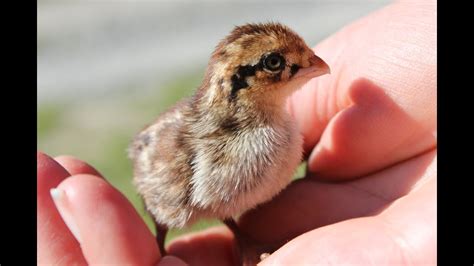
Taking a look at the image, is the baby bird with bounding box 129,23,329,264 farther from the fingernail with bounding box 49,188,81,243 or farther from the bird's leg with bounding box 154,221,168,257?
the fingernail with bounding box 49,188,81,243

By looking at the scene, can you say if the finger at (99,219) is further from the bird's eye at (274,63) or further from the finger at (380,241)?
the bird's eye at (274,63)

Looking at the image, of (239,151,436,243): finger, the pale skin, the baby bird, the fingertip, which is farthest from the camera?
(239,151,436,243): finger

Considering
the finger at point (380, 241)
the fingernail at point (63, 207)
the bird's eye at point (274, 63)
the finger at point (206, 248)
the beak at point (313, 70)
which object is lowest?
the finger at point (206, 248)

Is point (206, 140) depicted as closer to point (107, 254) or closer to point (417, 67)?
point (107, 254)

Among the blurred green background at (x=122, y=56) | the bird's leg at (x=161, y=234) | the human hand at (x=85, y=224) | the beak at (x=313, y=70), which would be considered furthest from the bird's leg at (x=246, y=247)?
the blurred green background at (x=122, y=56)

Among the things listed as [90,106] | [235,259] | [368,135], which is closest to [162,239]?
[235,259]

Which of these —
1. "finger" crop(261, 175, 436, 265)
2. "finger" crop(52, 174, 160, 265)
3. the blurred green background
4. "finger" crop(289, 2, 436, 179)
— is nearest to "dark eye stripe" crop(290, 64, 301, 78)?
Result: "finger" crop(289, 2, 436, 179)
